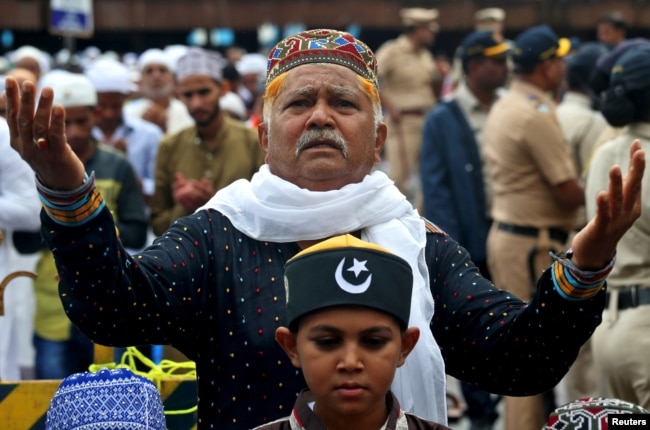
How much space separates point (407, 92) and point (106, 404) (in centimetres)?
1194

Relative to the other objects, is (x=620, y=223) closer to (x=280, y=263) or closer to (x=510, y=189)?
(x=280, y=263)

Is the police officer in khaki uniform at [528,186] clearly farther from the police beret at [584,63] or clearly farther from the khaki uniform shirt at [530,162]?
the police beret at [584,63]

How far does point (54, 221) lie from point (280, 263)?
2.36 feet

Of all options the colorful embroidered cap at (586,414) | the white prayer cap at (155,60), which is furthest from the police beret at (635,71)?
the white prayer cap at (155,60)

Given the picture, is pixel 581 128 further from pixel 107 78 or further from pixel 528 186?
pixel 107 78

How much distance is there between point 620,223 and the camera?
315 centimetres

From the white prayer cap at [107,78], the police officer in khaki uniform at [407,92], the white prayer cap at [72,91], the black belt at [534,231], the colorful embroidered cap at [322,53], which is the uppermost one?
the police officer in khaki uniform at [407,92]

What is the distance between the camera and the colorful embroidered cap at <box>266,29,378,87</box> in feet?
12.7

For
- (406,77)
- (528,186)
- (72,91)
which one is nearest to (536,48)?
(528,186)

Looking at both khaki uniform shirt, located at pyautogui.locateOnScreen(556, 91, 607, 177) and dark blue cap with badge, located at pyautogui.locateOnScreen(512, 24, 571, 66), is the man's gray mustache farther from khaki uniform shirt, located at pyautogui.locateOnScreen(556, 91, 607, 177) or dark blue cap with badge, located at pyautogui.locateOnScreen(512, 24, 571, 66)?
khaki uniform shirt, located at pyautogui.locateOnScreen(556, 91, 607, 177)

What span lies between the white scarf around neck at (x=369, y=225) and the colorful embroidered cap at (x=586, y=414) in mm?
376

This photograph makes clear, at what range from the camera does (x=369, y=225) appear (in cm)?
377

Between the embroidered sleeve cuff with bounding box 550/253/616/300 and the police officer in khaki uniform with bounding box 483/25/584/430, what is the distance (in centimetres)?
468

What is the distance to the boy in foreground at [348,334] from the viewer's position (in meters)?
3.01
